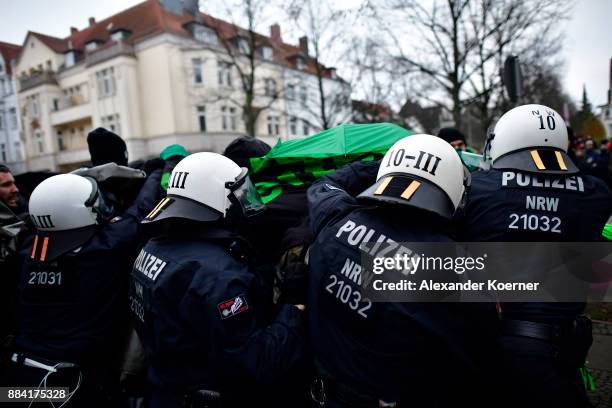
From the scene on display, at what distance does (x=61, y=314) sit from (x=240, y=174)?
144 centimetres

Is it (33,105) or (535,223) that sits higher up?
(33,105)

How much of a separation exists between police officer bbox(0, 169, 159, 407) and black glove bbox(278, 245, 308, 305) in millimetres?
1211

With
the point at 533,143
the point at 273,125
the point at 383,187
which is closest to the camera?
the point at 383,187

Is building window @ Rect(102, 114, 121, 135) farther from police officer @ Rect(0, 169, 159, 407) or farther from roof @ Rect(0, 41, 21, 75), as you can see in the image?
police officer @ Rect(0, 169, 159, 407)

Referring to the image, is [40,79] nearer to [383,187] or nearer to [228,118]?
[228,118]

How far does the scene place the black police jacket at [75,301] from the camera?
254 cm

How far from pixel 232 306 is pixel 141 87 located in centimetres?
2882

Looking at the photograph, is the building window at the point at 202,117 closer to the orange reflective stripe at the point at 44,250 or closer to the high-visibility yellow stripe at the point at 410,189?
the orange reflective stripe at the point at 44,250

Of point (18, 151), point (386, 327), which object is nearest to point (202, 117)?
point (18, 151)

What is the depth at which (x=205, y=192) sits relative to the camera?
2.26 meters

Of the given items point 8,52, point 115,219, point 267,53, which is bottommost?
point 115,219

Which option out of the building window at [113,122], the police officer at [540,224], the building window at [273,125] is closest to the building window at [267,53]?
the building window at [273,125]

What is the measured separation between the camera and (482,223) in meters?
2.27

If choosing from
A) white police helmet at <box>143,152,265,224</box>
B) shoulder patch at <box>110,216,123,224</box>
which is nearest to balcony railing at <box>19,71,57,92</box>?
shoulder patch at <box>110,216,123,224</box>
